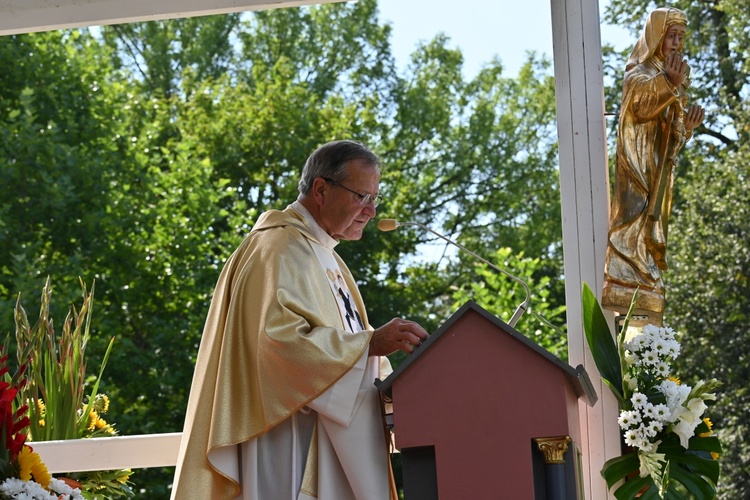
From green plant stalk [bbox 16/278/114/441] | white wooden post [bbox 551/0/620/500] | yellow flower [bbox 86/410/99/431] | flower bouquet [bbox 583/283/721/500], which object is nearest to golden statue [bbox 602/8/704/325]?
white wooden post [bbox 551/0/620/500]

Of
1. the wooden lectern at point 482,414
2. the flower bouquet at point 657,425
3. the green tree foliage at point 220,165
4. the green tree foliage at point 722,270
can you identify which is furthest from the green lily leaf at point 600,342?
the green tree foliage at point 220,165

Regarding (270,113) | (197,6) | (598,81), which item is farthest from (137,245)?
(598,81)

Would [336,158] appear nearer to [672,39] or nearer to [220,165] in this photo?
[672,39]

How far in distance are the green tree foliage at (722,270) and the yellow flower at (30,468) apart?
880 centimetres

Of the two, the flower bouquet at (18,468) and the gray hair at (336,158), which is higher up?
the gray hair at (336,158)

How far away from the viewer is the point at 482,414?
9.64 feet

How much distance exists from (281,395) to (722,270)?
8.23 meters

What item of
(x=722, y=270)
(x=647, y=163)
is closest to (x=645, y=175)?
(x=647, y=163)

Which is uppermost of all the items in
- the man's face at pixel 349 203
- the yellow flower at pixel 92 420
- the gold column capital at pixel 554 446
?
the man's face at pixel 349 203

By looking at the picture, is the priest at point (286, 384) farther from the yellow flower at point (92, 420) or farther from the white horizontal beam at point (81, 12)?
the white horizontal beam at point (81, 12)

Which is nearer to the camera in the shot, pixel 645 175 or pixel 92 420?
pixel 645 175

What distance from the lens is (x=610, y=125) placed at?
12.6 meters

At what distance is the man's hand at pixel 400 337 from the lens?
313cm

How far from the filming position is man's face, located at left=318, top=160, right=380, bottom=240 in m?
3.79
